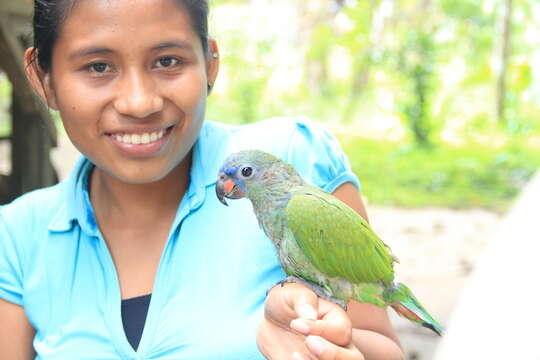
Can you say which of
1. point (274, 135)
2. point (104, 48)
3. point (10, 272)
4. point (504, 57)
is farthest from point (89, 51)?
point (504, 57)

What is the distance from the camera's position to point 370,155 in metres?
8.65

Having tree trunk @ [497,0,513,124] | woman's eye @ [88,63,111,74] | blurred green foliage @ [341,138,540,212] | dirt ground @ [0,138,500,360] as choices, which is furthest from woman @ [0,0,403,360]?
tree trunk @ [497,0,513,124]

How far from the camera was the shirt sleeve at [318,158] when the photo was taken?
173 cm

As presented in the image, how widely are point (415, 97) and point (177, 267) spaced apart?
7.38m

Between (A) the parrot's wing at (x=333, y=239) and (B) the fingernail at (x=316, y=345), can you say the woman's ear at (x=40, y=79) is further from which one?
(B) the fingernail at (x=316, y=345)

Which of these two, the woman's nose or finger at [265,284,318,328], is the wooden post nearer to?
the woman's nose

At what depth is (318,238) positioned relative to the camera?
1.46 metres

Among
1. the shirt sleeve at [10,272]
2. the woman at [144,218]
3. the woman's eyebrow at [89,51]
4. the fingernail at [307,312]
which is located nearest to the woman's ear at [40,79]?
the woman at [144,218]

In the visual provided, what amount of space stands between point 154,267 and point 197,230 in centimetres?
16

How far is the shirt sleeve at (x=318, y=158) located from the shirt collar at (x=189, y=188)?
0.22 meters

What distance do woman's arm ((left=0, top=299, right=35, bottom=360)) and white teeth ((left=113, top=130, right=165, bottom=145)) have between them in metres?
0.60

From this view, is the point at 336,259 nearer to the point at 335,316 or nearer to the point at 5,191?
the point at 335,316

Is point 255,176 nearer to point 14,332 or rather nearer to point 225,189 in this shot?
point 225,189

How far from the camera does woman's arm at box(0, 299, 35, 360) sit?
171 centimetres
